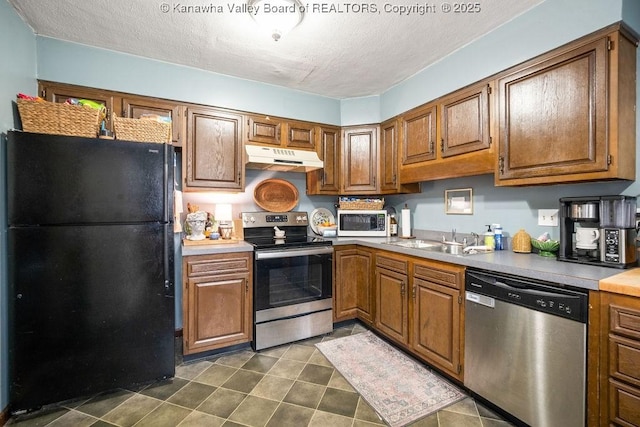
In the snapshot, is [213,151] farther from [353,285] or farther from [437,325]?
[437,325]

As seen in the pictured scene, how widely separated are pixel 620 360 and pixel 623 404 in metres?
0.18

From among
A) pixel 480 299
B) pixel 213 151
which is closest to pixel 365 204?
pixel 480 299

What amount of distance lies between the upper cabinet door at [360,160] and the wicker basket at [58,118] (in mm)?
2223

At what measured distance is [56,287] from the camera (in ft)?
5.45

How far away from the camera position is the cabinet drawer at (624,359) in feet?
3.69

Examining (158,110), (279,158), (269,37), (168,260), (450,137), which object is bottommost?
(168,260)

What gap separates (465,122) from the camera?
2.16 meters

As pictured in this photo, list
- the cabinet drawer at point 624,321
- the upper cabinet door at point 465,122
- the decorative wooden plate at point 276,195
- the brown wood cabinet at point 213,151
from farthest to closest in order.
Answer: the decorative wooden plate at point 276,195 < the brown wood cabinet at point 213,151 < the upper cabinet door at point 465,122 < the cabinet drawer at point 624,321

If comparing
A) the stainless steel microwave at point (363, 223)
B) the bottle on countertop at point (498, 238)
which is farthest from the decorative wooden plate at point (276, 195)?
the bottle on countertop at point (498, 238)

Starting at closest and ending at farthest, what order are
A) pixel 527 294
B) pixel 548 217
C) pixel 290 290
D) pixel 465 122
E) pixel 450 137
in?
pixel 527 294, pixel 548 217, pixel 465 122, pixel 450 137, pixel 290 290

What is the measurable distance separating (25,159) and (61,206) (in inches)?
12.6

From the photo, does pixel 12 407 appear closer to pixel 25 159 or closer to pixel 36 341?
pixel 36 341

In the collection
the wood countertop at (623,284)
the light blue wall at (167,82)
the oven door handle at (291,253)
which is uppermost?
the light blue wall at (167,82)

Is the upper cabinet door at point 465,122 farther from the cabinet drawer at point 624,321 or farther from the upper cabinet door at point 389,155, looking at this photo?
the cabinet drawer at point 624,321
